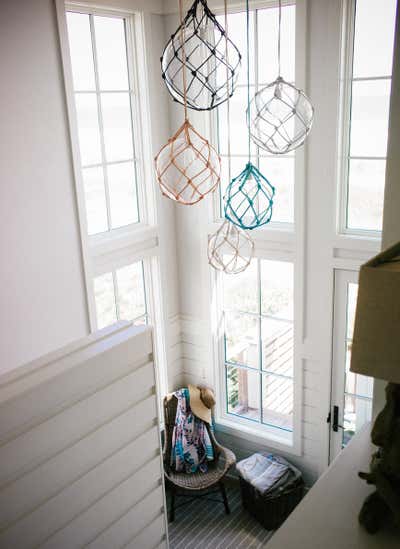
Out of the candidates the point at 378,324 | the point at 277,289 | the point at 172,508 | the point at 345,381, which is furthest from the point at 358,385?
the point at 378,324

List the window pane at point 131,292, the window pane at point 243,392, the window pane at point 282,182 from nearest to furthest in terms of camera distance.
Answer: the window pane at point 282,182 < the window pane at point 131,292 < the window pane at point 243,392

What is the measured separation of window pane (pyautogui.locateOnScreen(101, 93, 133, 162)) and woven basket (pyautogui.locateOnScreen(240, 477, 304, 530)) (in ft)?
9.60

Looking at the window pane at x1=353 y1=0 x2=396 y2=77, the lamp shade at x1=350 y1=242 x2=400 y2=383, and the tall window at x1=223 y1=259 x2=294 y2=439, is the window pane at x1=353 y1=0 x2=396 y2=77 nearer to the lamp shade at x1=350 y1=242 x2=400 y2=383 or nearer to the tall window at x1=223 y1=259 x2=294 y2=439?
the tall window at x1=223 y1=259 x2=294 y2=439

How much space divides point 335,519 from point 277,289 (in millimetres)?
3606

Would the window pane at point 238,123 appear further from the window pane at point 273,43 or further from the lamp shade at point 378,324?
the lamp shade at point 378,324

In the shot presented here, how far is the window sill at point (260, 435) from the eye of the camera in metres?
4.97

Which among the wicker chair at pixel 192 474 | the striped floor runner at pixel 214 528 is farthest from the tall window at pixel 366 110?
the striped floor runner at pixel 214 528

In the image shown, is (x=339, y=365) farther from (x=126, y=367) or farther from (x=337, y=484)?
(x=337, y=484)

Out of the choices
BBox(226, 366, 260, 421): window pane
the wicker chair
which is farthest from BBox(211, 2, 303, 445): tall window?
the wicker chair

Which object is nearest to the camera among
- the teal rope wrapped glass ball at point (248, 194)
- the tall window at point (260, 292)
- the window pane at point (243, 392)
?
the teal rope wrapped glass ball at point (248, 194)

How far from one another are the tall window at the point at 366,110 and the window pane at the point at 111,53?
1.70 meters

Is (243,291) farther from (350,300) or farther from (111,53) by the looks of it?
(111,53)

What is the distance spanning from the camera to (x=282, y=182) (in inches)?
177

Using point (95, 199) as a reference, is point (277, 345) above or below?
below
